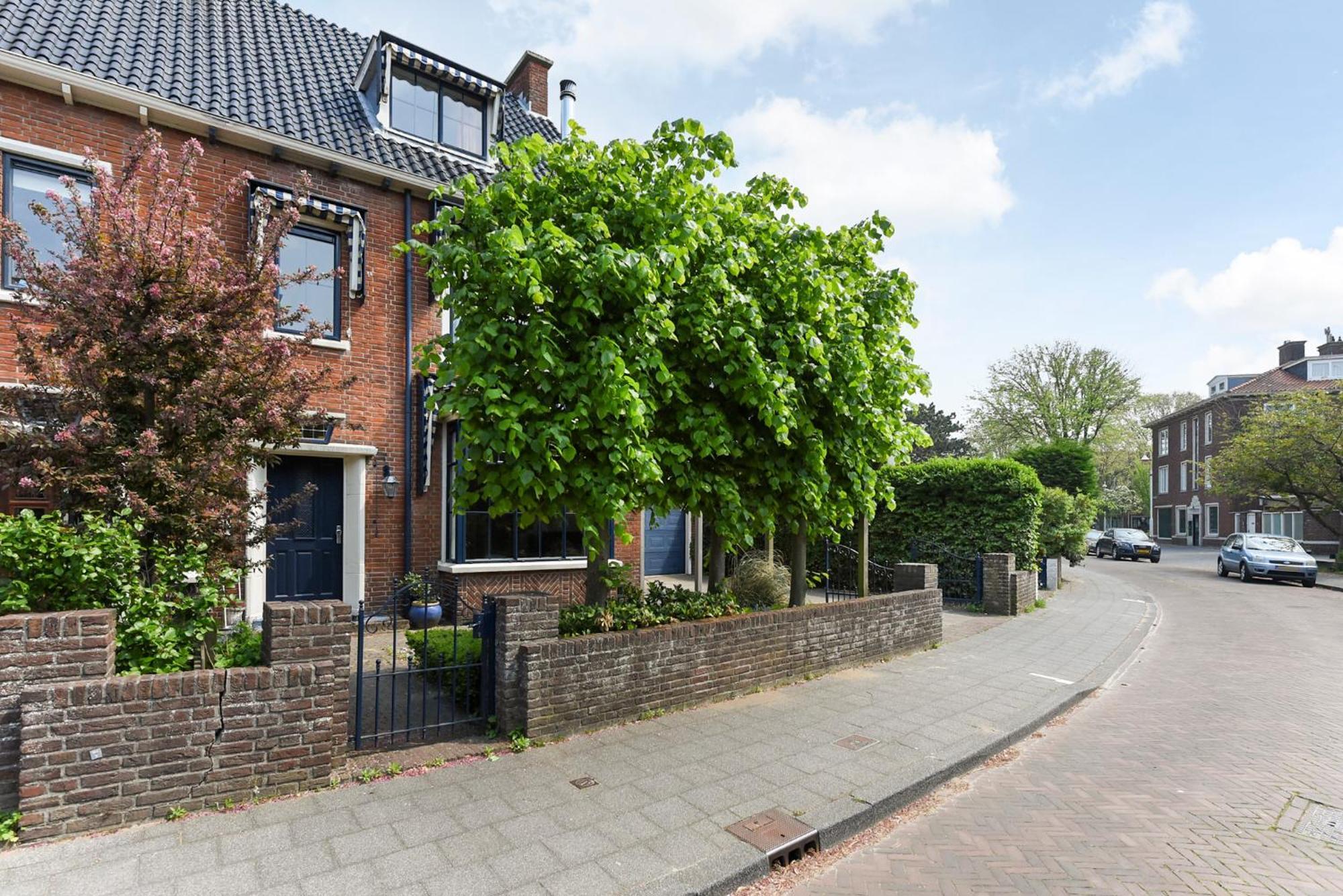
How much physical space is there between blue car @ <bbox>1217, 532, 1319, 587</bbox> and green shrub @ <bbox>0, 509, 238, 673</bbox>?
1071 inches

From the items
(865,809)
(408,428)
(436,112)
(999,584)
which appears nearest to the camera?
(865,809)

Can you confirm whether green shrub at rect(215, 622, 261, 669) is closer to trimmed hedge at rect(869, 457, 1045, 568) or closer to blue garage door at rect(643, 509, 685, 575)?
blue garage door at rect(643, 509, 685, 575)

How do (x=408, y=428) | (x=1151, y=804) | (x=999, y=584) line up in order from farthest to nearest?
(x=999, y=584), (x=408, y=428), (x=1151, y=804)

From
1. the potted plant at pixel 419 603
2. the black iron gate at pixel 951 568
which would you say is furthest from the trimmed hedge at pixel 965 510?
the potted plant at pixel 419 603

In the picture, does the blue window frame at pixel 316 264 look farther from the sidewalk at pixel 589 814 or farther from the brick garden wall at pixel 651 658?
the sidewalk at pixel 589 814

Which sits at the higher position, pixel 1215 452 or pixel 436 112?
pixel 436 112

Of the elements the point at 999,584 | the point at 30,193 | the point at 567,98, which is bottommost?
the point at 999,584

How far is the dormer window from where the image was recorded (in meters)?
11.0

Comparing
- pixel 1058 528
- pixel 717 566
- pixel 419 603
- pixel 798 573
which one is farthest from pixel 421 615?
pixel 1058 528

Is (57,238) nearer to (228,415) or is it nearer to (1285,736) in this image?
(228,415)

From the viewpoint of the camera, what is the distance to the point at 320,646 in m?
4.49

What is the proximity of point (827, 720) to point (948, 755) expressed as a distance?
3.56ft

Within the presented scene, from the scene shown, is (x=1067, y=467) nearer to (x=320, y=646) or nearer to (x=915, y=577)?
(x=915, y=577)

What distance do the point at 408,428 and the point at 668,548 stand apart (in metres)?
7.36
